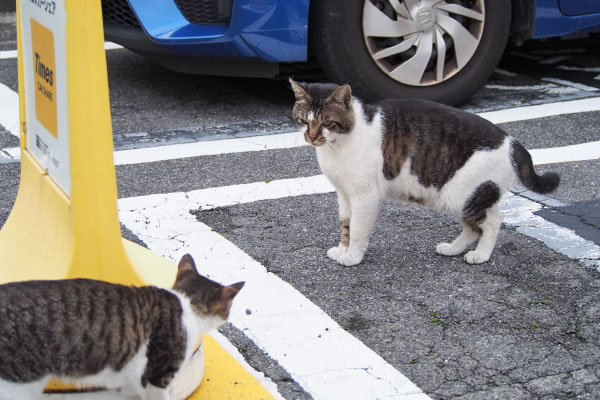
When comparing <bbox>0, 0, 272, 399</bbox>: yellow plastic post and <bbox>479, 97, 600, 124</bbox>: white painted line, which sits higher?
<bbox>0, 0, 272, 399</bbox>: yellow plastic post

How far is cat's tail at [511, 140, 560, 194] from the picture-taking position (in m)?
3.95

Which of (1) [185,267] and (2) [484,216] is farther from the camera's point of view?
(2) [484,216]

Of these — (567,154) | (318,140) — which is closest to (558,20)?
(567,154)

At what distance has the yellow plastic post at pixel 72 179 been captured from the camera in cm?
269

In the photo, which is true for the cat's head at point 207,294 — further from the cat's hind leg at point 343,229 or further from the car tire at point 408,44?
the car tire at point 408,44

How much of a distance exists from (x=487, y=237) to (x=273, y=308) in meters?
1.18

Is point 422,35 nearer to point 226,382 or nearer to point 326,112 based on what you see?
point 326,112

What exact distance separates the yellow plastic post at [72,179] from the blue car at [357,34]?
241 centimetres

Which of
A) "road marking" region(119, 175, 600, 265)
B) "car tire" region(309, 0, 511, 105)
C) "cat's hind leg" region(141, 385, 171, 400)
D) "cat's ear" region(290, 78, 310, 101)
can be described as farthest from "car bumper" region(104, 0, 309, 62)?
"cat's hind leg" region(141, 385, 171, 400)

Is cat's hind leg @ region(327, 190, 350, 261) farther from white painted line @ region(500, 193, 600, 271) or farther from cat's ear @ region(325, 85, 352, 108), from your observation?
white painted line @ region(500, 193, 600, 271)

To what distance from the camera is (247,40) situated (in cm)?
561

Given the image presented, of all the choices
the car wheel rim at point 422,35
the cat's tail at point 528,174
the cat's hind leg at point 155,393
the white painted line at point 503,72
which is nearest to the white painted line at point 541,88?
the white painted line at point 503,72

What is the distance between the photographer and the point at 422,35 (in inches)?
233

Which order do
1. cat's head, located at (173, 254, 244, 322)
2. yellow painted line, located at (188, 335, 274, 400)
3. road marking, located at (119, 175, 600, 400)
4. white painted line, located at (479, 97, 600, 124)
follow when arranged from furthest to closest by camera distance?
white painted line, located at (479, 97, 600, 124) < road marking, located at (119, 175, 600, 400) < yellow painted line, located at (188, 335, 274, 400) < cat's head, located at (173, 254, 244, 322)
